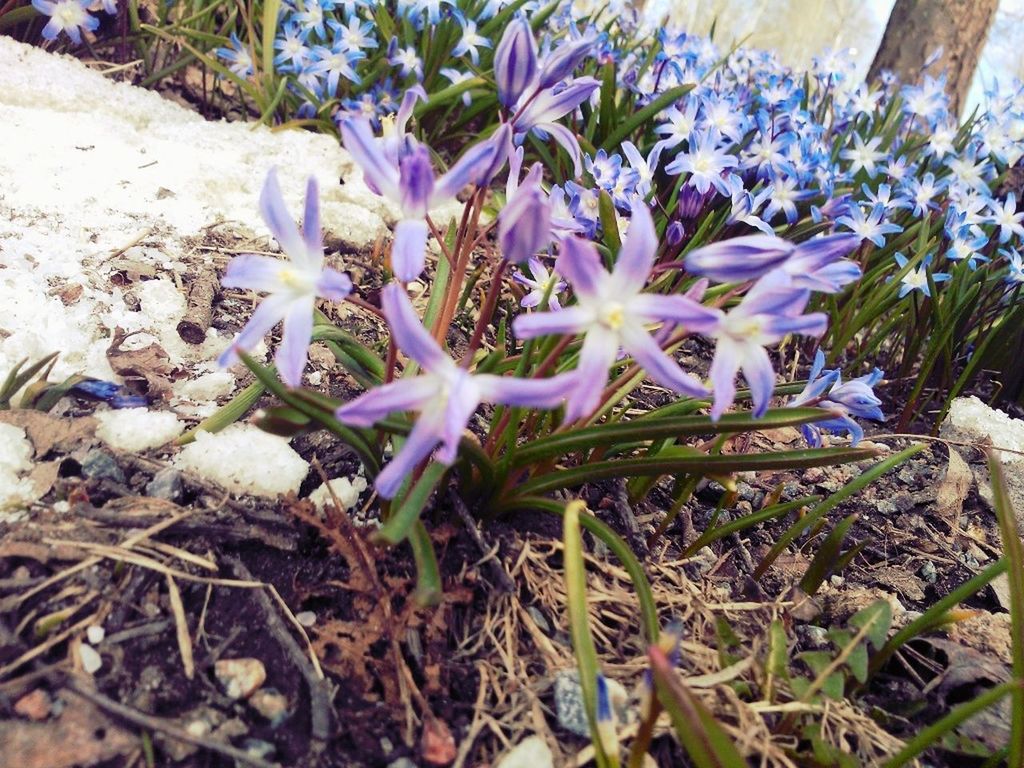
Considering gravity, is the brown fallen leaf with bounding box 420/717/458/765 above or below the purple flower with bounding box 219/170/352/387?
below

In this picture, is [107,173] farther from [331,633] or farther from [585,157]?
[331,633]

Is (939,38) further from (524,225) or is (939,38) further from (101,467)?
(101,467)

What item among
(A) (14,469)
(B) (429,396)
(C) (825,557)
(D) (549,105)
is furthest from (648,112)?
(A) (14,469)

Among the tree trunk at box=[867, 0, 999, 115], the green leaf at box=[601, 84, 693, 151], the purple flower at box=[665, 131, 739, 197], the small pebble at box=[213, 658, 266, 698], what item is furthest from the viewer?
the tree trunk at box=[867, 0, 999, 115]

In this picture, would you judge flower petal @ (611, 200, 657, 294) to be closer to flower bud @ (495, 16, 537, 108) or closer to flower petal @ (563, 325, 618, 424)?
flower petal @ (563, 325, 618, 424)

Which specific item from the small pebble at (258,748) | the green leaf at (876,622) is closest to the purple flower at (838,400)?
the green leaf at (876,622)

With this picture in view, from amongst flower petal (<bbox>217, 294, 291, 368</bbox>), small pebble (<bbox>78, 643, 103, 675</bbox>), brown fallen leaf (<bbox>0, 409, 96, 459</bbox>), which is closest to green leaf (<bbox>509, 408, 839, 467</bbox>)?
flower petal (<bbox>217, 294, 291, 368</bbox>)

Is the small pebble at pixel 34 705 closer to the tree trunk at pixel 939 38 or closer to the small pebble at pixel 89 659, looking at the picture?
the small pebble at pixel 89 659
